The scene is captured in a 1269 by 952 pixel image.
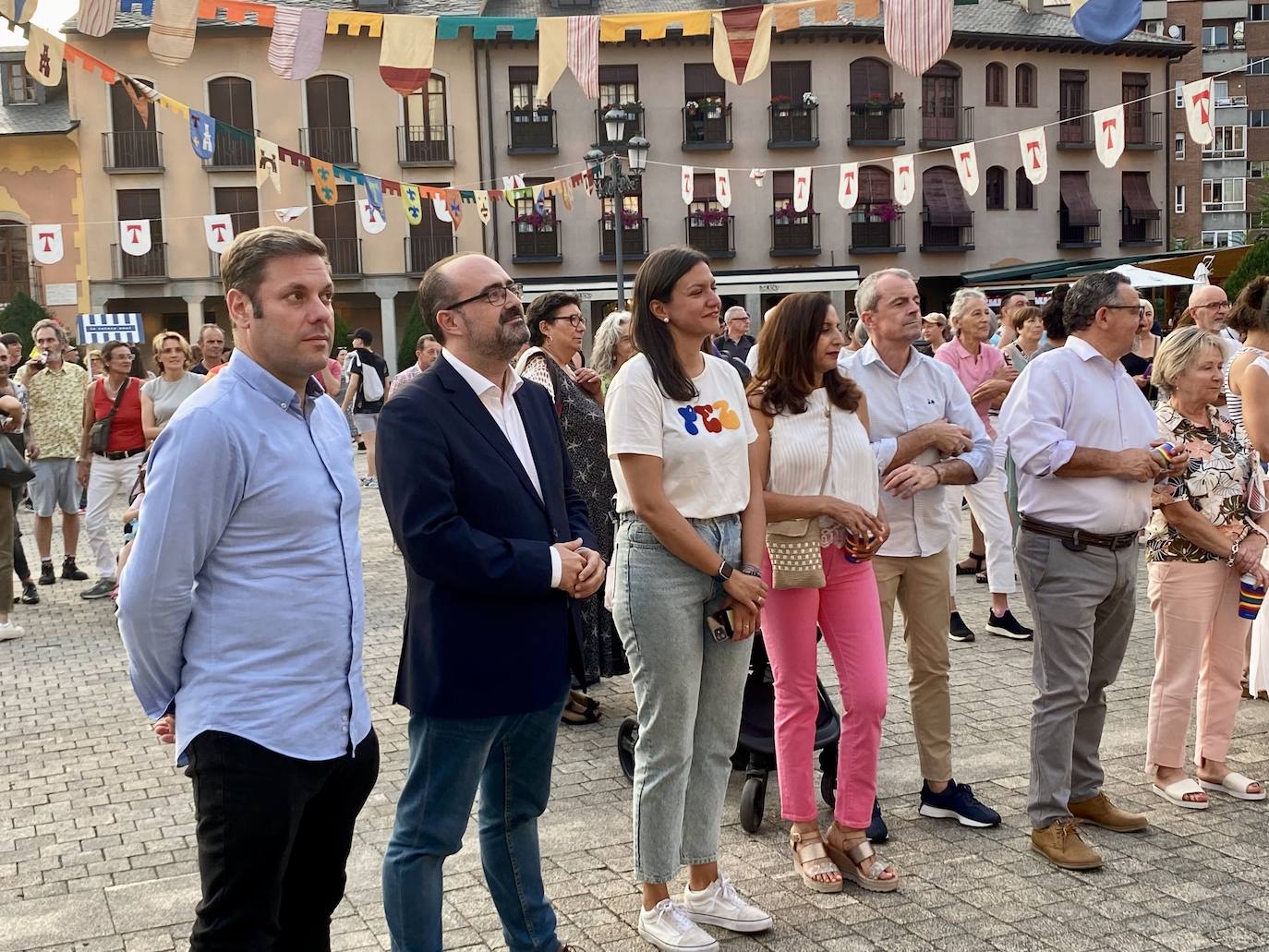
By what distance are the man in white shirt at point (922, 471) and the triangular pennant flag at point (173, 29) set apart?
20.4ft

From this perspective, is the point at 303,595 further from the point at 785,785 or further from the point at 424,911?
the point at 785,785

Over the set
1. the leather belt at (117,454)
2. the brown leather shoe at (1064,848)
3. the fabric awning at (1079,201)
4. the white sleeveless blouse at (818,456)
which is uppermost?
the fabric awning at (1079,201)

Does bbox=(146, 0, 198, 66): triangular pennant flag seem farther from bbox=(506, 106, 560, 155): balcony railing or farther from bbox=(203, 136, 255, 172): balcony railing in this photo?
bbox=(203, 136, 255, 172): balcony railing

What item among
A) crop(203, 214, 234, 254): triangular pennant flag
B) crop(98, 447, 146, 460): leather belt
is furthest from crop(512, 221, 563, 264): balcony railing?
crop(98, 447, 146, 460): leather belt

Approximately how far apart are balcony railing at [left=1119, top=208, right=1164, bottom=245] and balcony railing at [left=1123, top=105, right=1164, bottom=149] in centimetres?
226

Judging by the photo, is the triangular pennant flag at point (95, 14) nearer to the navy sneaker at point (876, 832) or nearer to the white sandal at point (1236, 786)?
the navy sneaker at point (876, 832)

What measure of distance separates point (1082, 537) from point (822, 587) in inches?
38.3

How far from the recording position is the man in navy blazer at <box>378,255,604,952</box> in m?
3.20

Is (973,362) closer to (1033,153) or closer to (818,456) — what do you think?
(818,456)

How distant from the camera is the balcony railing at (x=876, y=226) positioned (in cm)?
3947

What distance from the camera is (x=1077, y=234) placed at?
41.8 meters

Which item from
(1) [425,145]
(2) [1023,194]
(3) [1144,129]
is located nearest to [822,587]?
(1) [425,145]

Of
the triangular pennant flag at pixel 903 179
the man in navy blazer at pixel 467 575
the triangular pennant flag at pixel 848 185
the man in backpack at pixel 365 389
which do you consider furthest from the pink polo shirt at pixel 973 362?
the triangular pennant flag at pixel 903 179

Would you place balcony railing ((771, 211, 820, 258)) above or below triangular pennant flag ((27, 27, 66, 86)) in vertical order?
above
